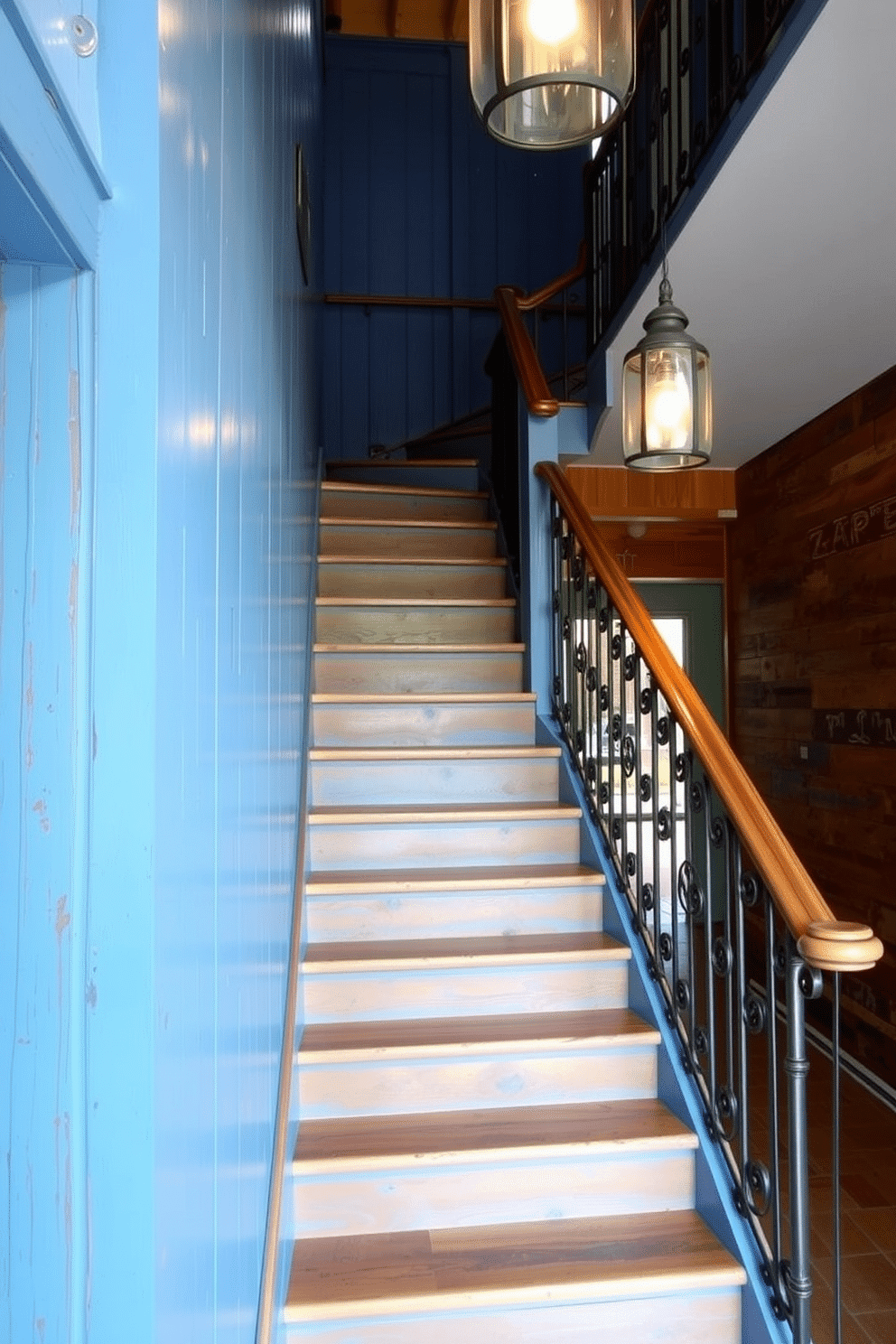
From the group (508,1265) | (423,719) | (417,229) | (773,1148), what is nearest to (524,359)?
(423,719)

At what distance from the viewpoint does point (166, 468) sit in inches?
32.7

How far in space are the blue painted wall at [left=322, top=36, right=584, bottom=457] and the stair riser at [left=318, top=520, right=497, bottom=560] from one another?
196cm

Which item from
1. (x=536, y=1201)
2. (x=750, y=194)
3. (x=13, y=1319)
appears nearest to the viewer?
(x=13, y=1319)

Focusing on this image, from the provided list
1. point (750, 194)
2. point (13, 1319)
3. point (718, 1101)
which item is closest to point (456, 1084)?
point (718, 1101)

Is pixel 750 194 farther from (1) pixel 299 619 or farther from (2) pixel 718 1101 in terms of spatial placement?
(2) pixel 718 1101

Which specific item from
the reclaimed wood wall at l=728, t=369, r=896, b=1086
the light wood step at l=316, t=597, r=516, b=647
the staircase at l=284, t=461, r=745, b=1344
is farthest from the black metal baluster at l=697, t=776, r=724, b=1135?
the reclaimed wood wall at l=728, t=369, r=896, b=1086

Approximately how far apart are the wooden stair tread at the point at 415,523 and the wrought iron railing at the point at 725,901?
2.70ft

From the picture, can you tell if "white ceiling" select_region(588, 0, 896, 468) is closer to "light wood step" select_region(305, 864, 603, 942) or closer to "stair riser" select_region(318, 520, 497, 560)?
"stair riser" select_region(318, 520, 497, 560)

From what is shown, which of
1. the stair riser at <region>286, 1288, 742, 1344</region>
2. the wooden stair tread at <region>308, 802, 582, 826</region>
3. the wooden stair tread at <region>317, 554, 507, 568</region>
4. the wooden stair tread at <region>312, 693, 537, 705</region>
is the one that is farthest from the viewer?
the wooden stair tread at <region>317, 554, 507, 568</region>

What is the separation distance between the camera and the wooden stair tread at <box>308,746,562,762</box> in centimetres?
316

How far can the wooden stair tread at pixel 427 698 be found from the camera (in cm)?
340

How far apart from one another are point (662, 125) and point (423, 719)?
2308mm

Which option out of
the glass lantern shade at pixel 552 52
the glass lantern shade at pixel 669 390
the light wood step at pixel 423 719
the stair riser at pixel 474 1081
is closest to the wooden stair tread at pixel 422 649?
the light wood step at pixel 423 719

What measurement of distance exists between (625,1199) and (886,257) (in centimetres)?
282
